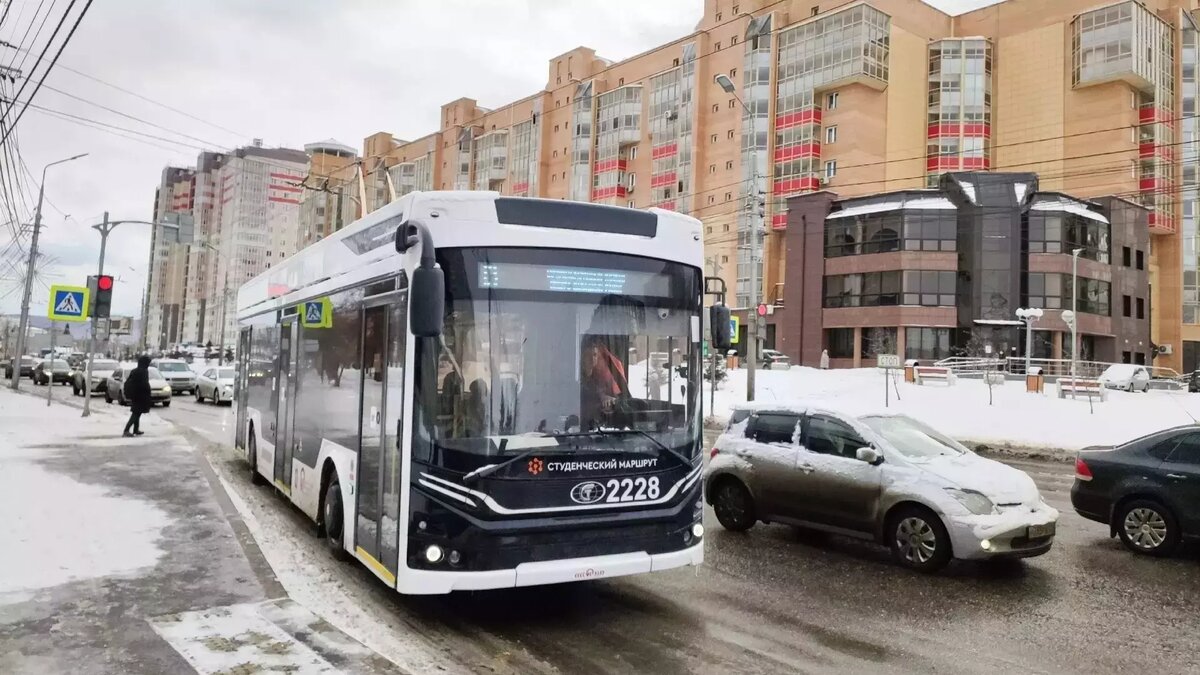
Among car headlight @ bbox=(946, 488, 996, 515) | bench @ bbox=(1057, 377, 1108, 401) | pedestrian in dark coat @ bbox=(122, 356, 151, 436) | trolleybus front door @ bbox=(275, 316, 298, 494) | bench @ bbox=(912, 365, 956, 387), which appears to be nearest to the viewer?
car headlight @ bbox=(946, 488, 996, 515)

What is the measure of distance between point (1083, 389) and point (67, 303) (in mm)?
32917

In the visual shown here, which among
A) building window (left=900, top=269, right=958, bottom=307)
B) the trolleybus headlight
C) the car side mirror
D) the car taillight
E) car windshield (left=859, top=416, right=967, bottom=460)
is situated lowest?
the trolleybus headlight

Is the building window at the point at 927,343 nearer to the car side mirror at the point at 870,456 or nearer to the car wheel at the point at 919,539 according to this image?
the car side mirror at the point at 870,456

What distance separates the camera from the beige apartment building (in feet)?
194

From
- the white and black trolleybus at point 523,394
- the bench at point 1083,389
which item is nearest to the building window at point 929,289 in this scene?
A: the bench at point 1083,389

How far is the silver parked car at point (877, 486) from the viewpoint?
7.49m

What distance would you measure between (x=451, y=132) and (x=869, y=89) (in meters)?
56.4

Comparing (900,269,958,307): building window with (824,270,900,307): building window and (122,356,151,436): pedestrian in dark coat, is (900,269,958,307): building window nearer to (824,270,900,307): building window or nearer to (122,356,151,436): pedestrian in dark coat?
(824,270,900,307): building window

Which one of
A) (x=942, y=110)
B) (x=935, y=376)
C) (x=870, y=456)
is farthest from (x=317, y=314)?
(x=942, y=110)

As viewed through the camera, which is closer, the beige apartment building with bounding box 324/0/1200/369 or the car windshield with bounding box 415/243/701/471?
the car windshield with bounding box 415/243/701/471

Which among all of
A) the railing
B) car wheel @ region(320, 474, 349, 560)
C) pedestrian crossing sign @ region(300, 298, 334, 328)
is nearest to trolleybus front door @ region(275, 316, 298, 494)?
pedestrian crossing sign @ region(300, 298, 334, 328)

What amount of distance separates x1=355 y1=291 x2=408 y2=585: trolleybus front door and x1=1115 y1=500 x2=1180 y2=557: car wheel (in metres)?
7.78

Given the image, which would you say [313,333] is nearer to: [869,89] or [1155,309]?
[869,89]

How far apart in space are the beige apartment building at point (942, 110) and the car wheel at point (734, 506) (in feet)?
156
